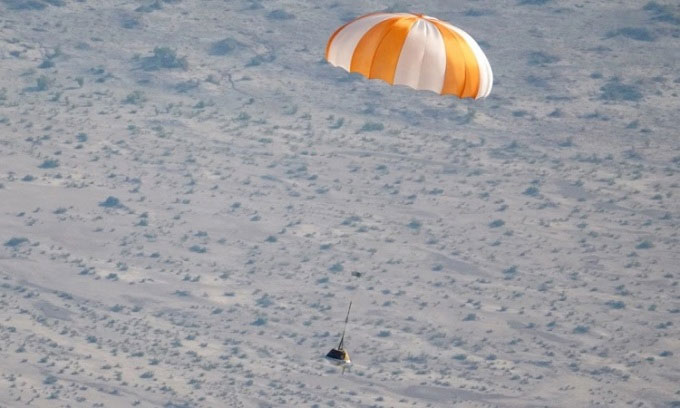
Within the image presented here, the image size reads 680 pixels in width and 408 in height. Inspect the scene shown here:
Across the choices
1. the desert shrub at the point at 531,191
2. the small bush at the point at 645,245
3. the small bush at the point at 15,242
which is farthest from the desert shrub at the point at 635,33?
the small bush at the point at 15,242

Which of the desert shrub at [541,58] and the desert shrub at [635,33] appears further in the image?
the desert shrub at [635,33]

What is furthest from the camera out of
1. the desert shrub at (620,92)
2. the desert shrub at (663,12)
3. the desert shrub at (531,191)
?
the desert shrub at (663,12)

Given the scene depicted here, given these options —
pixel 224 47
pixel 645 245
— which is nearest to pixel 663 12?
pixel 224 47

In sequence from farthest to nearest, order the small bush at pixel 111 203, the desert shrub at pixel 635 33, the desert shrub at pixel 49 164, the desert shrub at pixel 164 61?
1. the desert shrub at pixel 635 33
2. the desert shrub at pixel 164 61
3. the desert shrub at pixel 49 164
4. the small bush at pixel 111 203

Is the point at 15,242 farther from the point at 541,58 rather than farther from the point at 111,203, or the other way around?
the point at 541,58

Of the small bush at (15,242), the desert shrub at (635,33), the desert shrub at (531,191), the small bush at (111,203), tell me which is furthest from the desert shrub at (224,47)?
the small bush at (15,242)

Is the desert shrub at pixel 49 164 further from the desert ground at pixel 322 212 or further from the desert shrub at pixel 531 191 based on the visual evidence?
the desert shrub at pixel 531 191

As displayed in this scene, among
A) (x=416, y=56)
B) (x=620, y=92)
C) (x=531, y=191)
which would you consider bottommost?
(x=531, y=191)

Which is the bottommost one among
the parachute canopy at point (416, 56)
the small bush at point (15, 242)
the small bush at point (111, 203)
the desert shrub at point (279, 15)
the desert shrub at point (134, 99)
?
the small bush at point (15, 242)

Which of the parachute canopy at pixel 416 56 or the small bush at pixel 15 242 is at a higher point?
the parachute canopy at pixel 416 56
